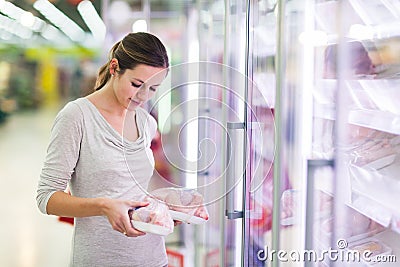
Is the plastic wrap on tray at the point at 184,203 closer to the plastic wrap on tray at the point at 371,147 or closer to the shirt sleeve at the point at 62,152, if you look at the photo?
the shirt sleeve at the point at 62,152

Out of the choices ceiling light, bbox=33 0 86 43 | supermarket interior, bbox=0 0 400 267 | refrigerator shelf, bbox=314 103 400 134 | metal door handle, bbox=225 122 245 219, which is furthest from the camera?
ceiling light, bbox=33 0 86 43

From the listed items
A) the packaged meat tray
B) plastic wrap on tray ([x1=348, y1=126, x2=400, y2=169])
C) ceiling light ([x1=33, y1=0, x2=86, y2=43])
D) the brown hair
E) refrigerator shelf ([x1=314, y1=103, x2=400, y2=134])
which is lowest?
the packaged meat tray

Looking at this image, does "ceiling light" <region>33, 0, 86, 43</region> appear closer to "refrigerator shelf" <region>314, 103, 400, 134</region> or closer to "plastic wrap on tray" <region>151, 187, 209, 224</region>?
"plastic wrap on tray" <region>151, 187, 209, 224</region>

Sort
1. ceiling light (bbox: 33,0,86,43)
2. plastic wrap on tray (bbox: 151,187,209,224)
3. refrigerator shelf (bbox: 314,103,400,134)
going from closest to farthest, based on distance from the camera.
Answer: refrigerator shelf (bbox: 314,103,400,134) → plastic wrap on tray (bbox: 151,187,209,224) → ceiling light (bbox: 33,0,86,43)

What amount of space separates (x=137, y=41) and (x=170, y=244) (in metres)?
1.15

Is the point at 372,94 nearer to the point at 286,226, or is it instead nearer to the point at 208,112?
the point at 286,226

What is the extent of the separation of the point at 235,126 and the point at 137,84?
0.43 m

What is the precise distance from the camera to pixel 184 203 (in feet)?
7.08

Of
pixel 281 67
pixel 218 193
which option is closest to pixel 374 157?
pixel 281 67

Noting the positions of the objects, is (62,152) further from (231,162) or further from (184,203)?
(231,162)

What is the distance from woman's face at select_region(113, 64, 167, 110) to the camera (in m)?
2.15

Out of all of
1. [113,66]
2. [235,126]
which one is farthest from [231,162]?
[113,66]

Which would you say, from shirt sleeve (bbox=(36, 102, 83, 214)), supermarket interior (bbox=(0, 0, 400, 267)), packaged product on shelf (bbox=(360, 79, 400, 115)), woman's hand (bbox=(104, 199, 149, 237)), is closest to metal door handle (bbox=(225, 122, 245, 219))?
supermarket interior (bbox=(0, 0, 400, 267))

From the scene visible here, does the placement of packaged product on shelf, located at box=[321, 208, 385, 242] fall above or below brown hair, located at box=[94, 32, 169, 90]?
below
